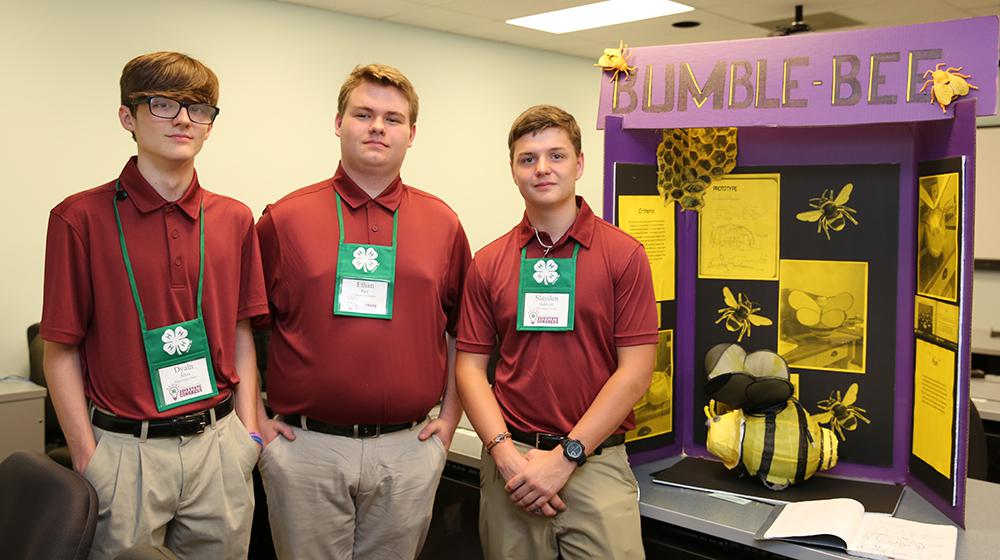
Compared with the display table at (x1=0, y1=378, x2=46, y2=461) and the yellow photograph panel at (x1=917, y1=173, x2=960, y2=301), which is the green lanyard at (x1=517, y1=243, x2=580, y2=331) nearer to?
the yellow photograph panel at (x1=917, y1=173, x2=960, y2=301)

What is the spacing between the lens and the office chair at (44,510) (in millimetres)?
1436

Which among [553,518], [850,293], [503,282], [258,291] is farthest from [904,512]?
[258,291]

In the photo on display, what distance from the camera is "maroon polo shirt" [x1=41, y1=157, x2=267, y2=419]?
178cm

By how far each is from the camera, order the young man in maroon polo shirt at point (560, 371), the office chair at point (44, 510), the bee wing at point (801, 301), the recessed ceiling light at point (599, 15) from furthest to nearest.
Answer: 1. the recessed ceiling light at point (599, 15)
2. the bee wing at point (801, 301)
3. the young man in maroon polo shirt at point (560, 371)
4. the office chair at point (44, 510)

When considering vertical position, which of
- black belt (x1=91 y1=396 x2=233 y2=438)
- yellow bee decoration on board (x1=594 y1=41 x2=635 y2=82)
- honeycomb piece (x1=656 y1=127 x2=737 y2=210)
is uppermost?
yellow bee decoration on board (x1=594 y1=41 x2=635 y2=82)

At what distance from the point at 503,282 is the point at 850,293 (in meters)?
1.10

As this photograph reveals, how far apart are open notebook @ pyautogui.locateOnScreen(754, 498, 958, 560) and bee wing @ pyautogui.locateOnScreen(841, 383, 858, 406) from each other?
0.41 metres

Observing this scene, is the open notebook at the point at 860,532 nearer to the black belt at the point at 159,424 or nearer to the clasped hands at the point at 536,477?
the clasped hands at the point at 536,477

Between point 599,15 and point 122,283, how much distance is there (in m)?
4.67

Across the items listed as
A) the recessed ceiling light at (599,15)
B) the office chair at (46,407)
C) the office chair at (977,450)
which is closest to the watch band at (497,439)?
the office chair at (977,450)

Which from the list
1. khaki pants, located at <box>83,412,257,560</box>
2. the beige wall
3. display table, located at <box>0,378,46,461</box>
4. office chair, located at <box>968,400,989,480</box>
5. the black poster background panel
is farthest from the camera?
the beige wall

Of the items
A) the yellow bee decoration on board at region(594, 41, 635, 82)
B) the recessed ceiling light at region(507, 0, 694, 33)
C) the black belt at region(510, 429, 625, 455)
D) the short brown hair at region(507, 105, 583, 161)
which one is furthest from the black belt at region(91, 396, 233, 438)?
the recessed ceiling light at region(507, 0, 694, 33)

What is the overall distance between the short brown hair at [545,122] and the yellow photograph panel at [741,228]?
73 cm

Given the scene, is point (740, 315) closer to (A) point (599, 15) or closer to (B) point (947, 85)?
(B) point (947, 85)
